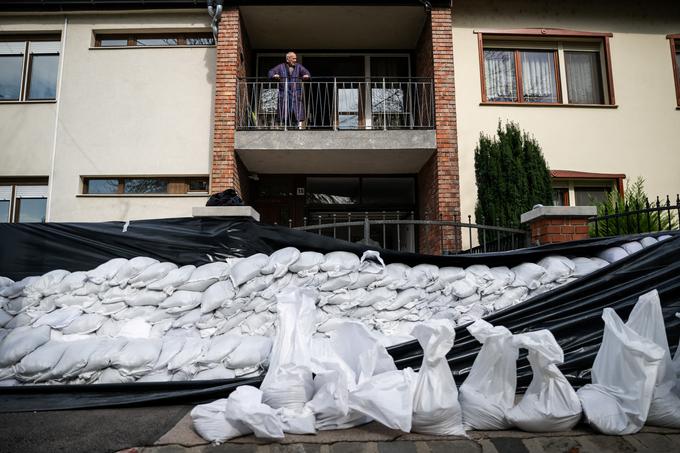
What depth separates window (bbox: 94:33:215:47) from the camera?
322 inches

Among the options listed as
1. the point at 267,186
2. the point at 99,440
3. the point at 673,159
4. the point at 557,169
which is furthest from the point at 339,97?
the point at 99,440

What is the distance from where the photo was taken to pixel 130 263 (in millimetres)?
3738

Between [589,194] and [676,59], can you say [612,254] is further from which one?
[676,59]

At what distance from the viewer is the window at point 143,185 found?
25.8 ft

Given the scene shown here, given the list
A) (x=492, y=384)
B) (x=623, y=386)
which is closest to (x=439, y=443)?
(x=492, y=384)

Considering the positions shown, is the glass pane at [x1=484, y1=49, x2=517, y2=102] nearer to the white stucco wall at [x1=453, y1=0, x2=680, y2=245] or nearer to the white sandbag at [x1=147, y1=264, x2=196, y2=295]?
the white stucco wall at [x1=453, y1=0, x2=680, y2=245]

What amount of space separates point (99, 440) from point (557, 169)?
766 centimetres

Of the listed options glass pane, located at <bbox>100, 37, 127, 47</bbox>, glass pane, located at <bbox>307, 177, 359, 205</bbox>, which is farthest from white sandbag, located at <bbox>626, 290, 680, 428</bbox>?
Result: glass pane, located at <bbox>100, 37, 127, 47</bbox>

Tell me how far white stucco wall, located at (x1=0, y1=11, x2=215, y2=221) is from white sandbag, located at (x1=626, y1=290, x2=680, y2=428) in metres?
6.65

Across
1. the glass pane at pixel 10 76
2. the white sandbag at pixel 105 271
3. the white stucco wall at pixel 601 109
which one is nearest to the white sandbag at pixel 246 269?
the white sandbag at pixel 105 271

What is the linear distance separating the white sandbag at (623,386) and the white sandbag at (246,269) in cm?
240

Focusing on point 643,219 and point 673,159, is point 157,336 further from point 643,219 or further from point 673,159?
point 673,159

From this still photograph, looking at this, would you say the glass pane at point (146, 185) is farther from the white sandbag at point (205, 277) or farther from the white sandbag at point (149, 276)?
the white sandbag at point (205, 277)

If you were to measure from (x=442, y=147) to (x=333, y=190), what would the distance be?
243cm
